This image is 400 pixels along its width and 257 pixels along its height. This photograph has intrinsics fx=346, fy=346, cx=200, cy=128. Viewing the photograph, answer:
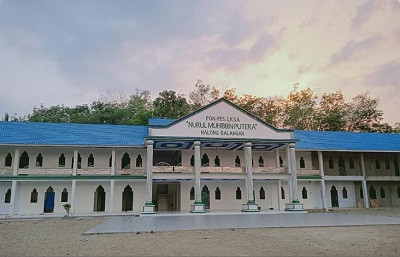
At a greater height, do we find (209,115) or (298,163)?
(209,115)

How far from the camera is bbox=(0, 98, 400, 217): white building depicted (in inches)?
996

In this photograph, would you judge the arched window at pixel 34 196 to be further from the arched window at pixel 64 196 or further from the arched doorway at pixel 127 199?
the arched doorway at pixel 127 199

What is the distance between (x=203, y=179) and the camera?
1080 inches

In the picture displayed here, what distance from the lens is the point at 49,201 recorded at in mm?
26250

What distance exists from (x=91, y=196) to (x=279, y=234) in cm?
1820

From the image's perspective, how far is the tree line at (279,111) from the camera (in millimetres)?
48344

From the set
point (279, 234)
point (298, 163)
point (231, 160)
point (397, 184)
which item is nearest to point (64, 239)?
point (279, 234)

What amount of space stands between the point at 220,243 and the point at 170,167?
15474mm

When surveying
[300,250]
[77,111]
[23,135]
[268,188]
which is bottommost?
[300,250]

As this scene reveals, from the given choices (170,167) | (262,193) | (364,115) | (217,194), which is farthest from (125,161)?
(364,115)

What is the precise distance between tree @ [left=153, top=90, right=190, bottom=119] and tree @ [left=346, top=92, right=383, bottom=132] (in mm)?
23405

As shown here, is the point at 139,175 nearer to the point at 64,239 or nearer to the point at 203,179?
the point at 203,179

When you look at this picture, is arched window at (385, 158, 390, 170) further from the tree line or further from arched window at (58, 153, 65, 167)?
arched window at (58, 153, 65, 167)

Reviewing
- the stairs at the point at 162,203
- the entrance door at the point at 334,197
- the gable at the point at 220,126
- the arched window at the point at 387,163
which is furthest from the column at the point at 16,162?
the arched window at the point at 387,163
